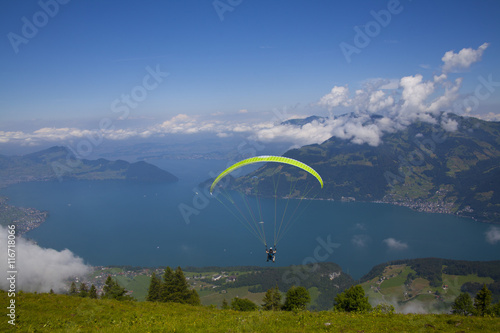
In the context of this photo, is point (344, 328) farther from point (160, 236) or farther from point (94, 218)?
point (94, 218)

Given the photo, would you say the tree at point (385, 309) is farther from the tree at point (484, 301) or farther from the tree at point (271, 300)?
the tree at point (484, 301)

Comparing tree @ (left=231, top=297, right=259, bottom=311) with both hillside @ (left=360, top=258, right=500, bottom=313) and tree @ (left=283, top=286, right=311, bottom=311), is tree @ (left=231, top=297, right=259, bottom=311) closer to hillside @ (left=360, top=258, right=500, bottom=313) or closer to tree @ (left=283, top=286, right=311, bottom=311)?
tree @ (left=283, top=286, right=311, bottom=311)

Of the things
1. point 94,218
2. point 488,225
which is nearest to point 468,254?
point 488,225

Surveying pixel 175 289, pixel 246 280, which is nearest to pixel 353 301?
pixel 175 289

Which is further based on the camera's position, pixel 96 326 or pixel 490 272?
pixel 490 272

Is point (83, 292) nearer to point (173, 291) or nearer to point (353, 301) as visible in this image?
point (173, 291)

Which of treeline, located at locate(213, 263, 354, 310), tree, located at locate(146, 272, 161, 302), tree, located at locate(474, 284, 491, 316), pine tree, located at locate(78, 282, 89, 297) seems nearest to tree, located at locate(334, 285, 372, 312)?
tree, located at locate(474, 284, 491, 316)
